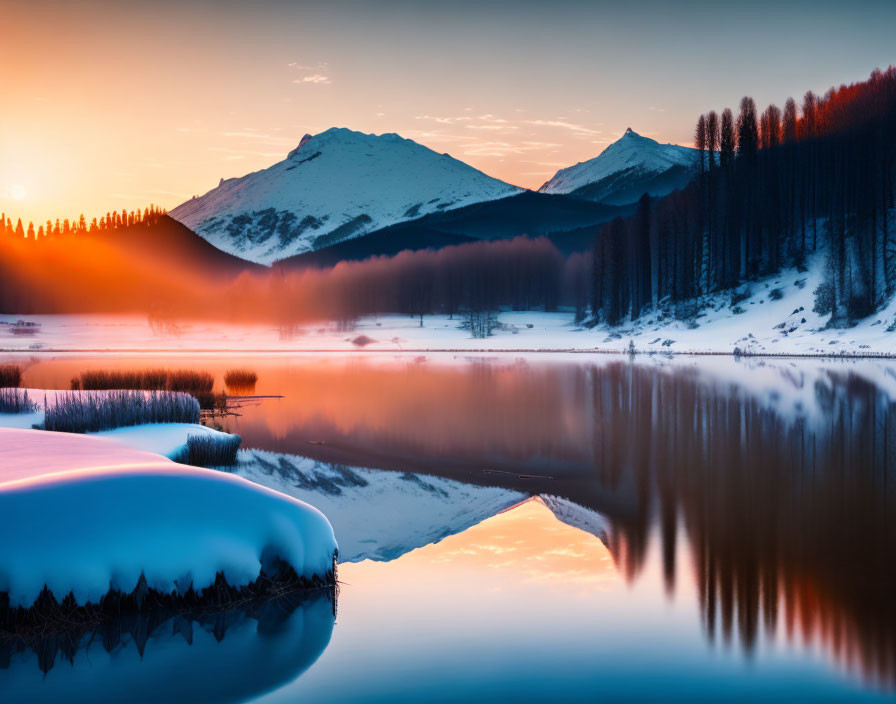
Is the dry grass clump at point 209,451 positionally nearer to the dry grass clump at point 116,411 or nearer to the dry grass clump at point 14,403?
the dry grass clump at point 116,411

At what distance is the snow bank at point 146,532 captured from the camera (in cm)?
851

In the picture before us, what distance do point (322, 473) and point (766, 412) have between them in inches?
678

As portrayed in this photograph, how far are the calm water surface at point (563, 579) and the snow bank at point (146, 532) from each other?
0.58 m

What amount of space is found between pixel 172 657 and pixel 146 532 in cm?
151

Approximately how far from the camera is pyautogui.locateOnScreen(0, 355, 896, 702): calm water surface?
7.68m

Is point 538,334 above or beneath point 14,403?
above

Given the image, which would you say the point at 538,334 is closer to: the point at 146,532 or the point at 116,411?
the point at 116,411

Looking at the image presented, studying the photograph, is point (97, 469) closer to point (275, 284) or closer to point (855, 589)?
point (855, 589)

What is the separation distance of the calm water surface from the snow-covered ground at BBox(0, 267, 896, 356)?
45865 millimetres

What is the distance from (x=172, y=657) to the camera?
8.04 metres

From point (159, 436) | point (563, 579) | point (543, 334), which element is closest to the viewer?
point (563, 579)

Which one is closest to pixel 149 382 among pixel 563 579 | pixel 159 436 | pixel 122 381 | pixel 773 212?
pixel 122 381

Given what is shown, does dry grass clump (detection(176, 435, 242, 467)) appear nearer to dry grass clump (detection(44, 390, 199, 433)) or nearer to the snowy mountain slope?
the snowy mountain slope

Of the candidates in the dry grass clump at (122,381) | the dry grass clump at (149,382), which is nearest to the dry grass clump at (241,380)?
the dry grass clump at (149,382)
